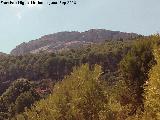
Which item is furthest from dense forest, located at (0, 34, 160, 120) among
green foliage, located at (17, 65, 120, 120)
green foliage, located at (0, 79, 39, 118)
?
green foliage, located at (0, 79, 39, 118)

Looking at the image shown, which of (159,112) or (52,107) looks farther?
(52,107)

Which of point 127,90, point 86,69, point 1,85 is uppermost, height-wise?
point 86,69

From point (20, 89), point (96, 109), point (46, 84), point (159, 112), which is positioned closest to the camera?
point (159, 112)

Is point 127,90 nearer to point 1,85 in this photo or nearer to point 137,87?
point 137,87

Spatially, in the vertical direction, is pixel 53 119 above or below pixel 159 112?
below

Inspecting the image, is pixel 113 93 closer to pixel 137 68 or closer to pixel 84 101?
pixel 137 68

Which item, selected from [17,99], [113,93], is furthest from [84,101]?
[17,99]

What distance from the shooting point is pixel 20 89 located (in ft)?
385

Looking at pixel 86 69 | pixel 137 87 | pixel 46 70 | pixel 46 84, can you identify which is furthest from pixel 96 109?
pixel 46 70

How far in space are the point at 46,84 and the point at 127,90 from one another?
99.3 m

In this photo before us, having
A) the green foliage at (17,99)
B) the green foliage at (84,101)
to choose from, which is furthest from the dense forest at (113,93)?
the green foliage at (17,99)

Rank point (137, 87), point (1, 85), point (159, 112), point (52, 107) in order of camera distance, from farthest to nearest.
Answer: point (1, 85), point (137, 87), point (52, 107), point (159, 112)

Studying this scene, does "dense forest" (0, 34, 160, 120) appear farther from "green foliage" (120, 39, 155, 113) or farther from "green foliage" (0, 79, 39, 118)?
"green foliage" (0, 79, 39, 118)

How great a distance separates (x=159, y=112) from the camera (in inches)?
1276
